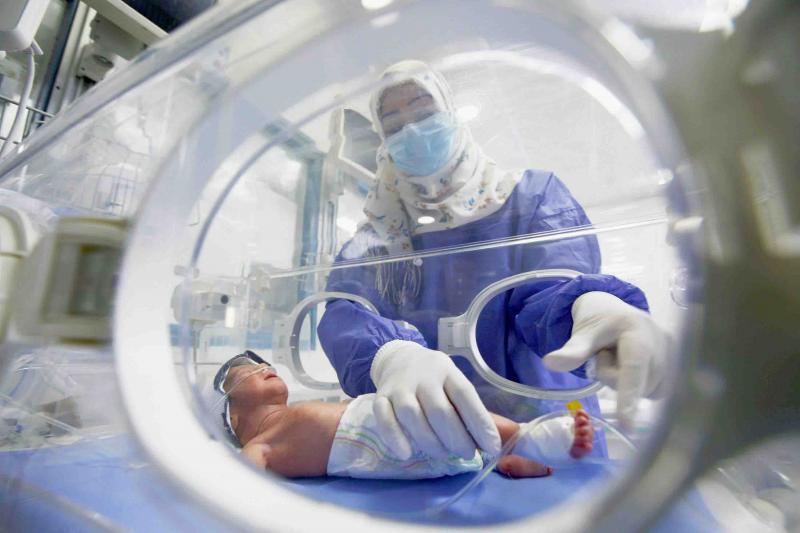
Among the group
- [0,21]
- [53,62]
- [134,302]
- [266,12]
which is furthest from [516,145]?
[53,62]

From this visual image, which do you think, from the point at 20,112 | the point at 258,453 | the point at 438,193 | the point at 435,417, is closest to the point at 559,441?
the point at 435,417

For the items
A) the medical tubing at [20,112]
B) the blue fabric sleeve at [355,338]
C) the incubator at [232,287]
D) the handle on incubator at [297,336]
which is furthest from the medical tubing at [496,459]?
the medical tubing at [20,112]

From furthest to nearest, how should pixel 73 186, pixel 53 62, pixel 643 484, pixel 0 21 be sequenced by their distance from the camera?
pixel 53 62
pixel 0 21
pixel 73 186
pixel 643 484

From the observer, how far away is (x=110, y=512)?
0.35 metres

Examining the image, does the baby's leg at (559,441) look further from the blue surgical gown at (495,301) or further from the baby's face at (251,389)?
the baby's face at (251,389)

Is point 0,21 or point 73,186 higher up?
point 0,21

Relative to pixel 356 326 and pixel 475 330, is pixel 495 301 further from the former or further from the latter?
pixel 356 326

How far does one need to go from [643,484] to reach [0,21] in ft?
4.30

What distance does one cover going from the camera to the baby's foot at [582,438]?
20.1 inches

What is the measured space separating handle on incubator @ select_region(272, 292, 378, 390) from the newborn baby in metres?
0.15

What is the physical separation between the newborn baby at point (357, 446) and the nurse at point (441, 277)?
0.04 m

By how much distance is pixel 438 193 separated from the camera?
3.23 feet

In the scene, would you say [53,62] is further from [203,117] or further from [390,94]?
[203,117]

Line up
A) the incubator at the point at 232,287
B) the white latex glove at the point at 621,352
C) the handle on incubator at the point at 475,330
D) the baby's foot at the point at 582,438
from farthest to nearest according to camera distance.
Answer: the handle on incubator at the point at 475,330, the baby's foot at the point at 582,438, the white latex glove at the point at 621,352, the incubator at the point at 232,287
